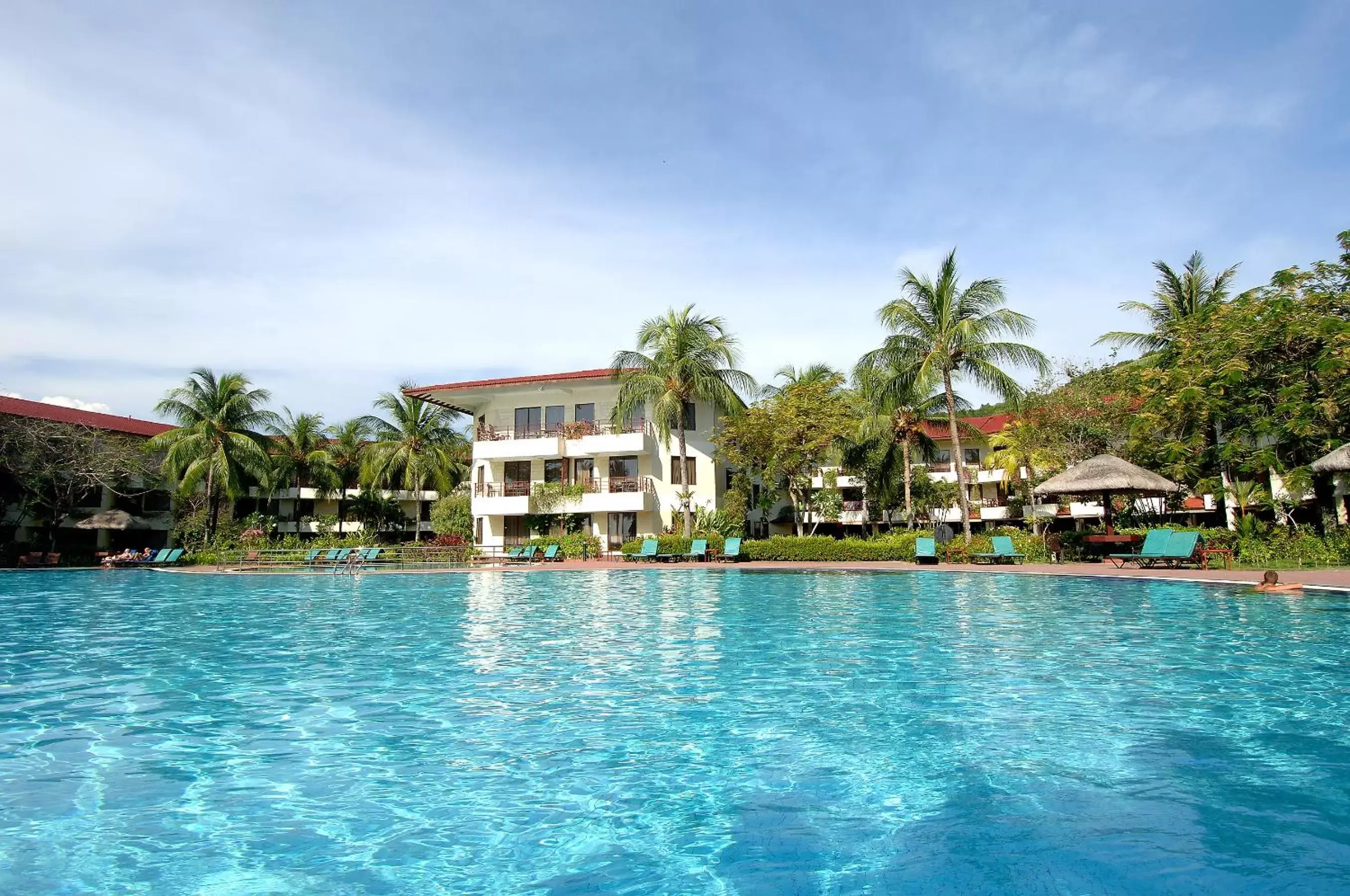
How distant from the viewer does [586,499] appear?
1331 inches

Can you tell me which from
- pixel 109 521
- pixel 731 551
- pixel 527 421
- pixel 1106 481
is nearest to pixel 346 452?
pixel 109 521

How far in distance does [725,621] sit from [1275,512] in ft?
57.4

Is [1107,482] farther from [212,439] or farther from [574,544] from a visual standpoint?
Answer: [212,439]

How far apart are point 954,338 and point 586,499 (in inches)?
634

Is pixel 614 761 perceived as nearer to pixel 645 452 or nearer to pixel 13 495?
pixel 645 452

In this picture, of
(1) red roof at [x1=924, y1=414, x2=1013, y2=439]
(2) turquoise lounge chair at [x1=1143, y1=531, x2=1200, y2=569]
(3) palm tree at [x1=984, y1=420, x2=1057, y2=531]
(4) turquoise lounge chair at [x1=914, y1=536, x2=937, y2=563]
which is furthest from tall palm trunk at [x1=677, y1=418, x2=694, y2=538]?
(2) turquoise lounge chair at [x1=1143, y1=531, x2=1200, y2=569]

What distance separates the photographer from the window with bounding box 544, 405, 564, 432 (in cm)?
3662

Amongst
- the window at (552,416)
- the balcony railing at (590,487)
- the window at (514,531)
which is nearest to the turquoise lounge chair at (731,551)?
the balcony railing at (590,487)

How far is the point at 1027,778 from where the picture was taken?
17.6 ft

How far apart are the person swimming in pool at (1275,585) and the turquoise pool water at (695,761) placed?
2291 millimetres

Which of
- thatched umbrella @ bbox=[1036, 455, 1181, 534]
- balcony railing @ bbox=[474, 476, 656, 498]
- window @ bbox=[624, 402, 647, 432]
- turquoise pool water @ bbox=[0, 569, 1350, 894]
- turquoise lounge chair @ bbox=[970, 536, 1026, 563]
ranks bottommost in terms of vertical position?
turquoise pool water @ bbox=[0, 569, 1350, 894]

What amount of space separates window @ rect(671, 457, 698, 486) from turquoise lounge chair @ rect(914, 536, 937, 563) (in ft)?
41.4

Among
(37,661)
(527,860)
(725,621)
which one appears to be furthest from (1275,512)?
(37,661)

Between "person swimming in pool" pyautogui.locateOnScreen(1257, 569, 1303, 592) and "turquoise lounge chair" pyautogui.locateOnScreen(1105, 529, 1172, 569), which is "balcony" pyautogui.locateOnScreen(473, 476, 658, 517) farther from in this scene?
"person swimming in pool" pyautogui.locateOnScreen(1257, 569, 1303, 592)
